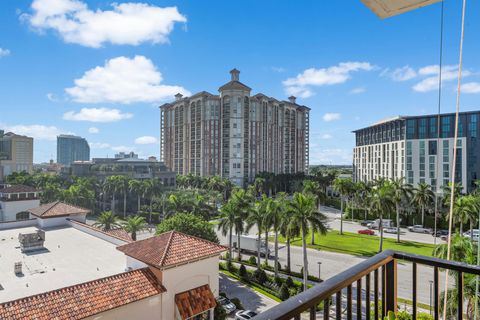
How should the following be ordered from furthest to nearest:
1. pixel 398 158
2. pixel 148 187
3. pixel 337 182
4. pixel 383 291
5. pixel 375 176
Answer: pixel 375 176 → pixel 398 158 → pixel 148 187 → pixel 337 182 → pixel 383 291

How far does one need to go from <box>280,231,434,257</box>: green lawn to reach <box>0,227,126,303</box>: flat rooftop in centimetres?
3011

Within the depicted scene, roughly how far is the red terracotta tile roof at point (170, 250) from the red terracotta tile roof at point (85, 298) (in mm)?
982

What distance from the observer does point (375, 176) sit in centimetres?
9431

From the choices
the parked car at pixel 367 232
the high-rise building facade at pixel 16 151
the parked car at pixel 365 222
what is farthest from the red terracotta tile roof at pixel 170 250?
the high-rise building facade at pixel 16 151

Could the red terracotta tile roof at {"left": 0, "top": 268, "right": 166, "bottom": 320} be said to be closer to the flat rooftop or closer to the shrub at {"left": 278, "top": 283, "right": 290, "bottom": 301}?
the flat rooftop

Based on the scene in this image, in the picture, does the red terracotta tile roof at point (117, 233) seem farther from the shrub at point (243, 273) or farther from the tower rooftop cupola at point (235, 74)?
the tower rooftop cupola at point (235, 74)

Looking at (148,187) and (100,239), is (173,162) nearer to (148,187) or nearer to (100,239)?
(148,187)

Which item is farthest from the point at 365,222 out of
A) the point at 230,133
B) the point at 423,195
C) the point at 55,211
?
the point at 230,133

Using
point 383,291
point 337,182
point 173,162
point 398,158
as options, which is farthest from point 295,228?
point 173,162

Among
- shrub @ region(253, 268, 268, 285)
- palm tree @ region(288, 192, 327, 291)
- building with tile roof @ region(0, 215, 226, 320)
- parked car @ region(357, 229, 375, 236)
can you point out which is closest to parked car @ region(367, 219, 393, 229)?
parked car @ region(357, 229, 375, 236)

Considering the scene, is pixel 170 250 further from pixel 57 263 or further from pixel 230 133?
pixel 230 133

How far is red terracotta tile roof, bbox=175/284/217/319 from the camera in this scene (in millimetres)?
15183

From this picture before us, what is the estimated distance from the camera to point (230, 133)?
105 metres

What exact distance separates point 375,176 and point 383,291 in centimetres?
9933
